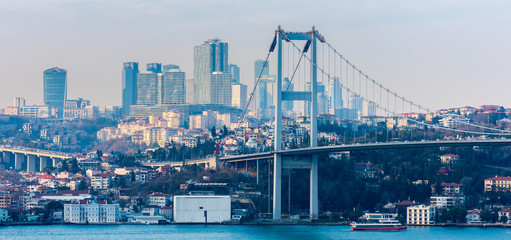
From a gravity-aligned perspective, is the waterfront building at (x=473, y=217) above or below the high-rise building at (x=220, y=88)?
below

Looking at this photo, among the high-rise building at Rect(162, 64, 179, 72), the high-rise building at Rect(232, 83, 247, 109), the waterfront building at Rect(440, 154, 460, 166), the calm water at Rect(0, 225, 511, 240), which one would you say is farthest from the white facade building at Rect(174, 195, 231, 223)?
the high-rise building at Rect(162, 64, 179, 72)

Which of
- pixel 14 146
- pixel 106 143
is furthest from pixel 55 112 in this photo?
pixel 14 146

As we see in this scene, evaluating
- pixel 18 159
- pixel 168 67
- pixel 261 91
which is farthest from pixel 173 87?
pixel 18 159

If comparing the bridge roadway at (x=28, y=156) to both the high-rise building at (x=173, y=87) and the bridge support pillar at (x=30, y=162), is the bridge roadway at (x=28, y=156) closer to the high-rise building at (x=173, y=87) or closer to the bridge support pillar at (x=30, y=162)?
the bridge support pillar at (x=30, y=162)

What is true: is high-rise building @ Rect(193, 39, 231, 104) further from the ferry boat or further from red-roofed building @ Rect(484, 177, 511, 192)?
the ferry boat

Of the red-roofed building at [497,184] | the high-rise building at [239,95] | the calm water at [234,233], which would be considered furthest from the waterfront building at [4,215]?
the high-rise building at [239,95]

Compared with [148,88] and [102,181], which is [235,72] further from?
[102,181]
